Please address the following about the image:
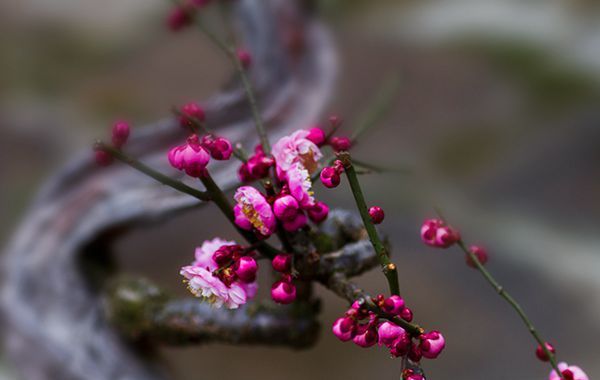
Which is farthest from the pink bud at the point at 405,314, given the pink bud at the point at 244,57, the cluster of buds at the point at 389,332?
the pink bud at the point at 244,57

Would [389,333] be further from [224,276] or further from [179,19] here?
[179,19]

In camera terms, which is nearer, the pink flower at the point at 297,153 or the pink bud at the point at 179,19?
the pink flower at the point at 297,153

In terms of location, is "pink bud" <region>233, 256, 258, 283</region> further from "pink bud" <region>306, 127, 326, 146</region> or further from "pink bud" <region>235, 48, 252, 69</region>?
"pink bud" <region>235, 48, 252, 69</region>

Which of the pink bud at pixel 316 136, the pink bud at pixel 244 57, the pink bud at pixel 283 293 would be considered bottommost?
the pink bud at pixel 283 293

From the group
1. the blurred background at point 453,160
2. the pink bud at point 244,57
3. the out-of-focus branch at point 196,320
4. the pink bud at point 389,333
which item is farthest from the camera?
the blurred background at point 453,160

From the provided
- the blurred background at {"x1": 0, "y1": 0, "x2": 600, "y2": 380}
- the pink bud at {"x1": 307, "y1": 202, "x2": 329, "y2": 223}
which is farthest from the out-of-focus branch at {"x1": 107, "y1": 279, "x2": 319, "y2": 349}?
the blurred background at {"x1": 0, "y1": 0, "x2": 600, "y2": 380}

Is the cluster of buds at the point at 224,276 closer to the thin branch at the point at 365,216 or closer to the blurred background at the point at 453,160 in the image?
the thin branch at the point at 365,216
